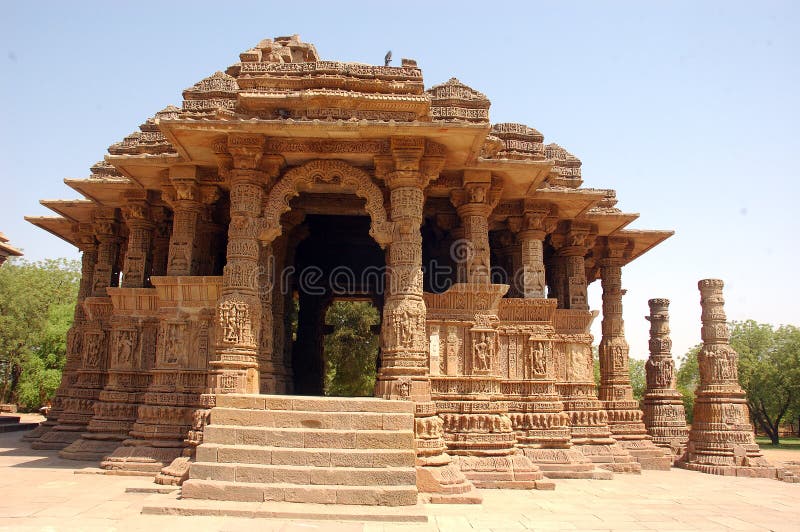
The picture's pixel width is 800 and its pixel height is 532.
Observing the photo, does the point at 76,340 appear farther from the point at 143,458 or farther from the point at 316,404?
the point at 316,404

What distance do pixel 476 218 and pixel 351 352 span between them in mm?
21812

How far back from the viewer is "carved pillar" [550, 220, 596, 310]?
39.0ft

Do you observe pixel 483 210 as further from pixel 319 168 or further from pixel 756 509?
pixel 756 509

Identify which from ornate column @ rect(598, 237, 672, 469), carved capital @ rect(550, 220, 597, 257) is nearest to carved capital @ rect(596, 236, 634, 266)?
ornate column @ rect(598, 237, 672, 469)

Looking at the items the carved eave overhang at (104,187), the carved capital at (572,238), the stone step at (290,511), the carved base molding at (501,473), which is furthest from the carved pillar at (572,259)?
the carved eave overhang at (104,187)

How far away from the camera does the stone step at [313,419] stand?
6961 millimetres

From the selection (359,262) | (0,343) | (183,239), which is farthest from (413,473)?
(0,343)

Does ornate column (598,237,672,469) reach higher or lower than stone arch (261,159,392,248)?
lower

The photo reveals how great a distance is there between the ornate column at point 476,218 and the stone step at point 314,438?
319 centimetres

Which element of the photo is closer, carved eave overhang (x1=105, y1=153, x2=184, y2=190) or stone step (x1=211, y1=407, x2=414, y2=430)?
stone step (x1=211, y1=407, x2=414, y2=430)

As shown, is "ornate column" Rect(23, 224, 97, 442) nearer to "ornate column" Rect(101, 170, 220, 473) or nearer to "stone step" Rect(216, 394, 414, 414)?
"ornate column" Rect(101, 170, 220, 473)

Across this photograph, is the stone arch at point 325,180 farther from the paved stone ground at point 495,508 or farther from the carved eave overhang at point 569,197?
the paved stone ground at point 495,508

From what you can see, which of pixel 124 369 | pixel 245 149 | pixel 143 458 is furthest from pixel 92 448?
pixel 245 149

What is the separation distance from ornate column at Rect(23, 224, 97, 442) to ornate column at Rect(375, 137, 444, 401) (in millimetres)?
7621
